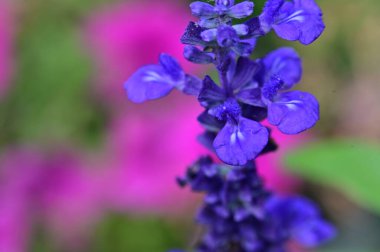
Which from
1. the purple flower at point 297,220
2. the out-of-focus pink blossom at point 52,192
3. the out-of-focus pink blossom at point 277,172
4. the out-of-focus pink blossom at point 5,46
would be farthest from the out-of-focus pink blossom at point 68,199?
the purple flower at point 297,220

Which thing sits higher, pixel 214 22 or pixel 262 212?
pixel 214 22

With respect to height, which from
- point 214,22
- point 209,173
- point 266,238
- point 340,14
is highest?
point 340,14

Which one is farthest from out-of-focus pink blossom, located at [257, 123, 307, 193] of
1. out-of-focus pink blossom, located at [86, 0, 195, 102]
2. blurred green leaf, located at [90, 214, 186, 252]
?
out-of-focus pink blossom, located at [86, 0, 195, 102]

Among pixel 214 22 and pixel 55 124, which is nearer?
pixel 214 22

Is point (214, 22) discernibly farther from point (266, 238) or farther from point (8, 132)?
point (8, 132)

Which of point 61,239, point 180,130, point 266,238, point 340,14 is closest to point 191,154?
point 180,130

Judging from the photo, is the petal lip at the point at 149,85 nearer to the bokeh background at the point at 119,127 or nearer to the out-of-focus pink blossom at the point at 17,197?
the bokeh background at the point at 119,127
